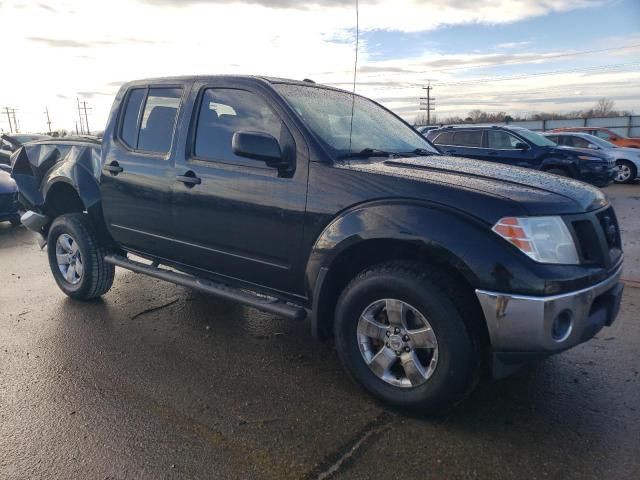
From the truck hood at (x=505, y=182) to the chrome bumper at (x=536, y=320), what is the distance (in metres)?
0.44

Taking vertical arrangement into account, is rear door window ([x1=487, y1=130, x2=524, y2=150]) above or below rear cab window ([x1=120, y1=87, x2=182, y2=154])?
below

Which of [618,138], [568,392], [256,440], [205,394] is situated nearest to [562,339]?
[568,392]

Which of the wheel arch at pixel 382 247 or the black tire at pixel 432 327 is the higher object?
the wheel arch at pixel 382 247

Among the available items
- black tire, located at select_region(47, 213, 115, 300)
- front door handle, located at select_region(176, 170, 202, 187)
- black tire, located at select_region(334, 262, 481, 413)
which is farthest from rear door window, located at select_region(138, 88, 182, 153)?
black tire, located at select_region(334, 262, 481, 413)

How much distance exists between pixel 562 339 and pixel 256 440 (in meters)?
1.62

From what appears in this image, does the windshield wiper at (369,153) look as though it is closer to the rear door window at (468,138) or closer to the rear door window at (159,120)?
the rear door window at (159,120)

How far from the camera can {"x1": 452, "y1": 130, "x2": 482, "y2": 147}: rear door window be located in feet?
40.9

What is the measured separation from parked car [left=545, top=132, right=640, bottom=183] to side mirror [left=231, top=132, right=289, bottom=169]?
13.6 m

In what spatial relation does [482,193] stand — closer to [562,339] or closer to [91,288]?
[562,339]

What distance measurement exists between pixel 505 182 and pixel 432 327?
3.03 ft

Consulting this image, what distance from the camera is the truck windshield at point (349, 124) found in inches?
138

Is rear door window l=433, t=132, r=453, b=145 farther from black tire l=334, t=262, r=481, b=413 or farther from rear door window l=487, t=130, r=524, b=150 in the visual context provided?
black tire l=334, t=262, r=481, b=413

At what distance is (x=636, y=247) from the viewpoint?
703cm

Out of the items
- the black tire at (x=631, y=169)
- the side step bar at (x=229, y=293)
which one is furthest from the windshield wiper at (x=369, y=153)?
the black tire at (x=631, y=169)
